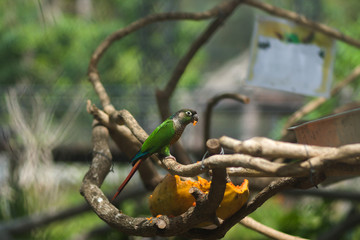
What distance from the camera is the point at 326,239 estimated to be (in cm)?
192

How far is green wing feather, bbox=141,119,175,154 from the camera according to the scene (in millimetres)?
648

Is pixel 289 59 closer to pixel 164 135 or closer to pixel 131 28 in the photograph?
pixel 131 28

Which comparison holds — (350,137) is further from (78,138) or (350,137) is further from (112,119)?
(78,138)

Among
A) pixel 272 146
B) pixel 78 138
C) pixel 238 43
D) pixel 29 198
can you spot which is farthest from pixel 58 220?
pixel 238 43

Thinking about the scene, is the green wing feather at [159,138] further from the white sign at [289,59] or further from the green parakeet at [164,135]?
the white sign at [289,59]

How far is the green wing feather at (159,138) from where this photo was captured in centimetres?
65

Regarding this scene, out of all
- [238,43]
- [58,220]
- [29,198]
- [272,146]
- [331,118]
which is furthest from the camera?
[238,43]

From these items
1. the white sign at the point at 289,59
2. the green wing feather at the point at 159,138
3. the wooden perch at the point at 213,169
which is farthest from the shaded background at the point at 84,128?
the green wing feather at the point at 159,138

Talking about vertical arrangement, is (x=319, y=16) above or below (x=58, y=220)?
above

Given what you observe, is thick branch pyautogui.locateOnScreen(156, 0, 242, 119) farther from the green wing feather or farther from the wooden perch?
the green wing feather

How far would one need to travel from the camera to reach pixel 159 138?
25.7 inches

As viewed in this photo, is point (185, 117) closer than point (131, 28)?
Yes

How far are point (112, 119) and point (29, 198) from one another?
126 centimetres

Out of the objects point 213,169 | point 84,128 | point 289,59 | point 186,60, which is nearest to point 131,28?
point 186,60
